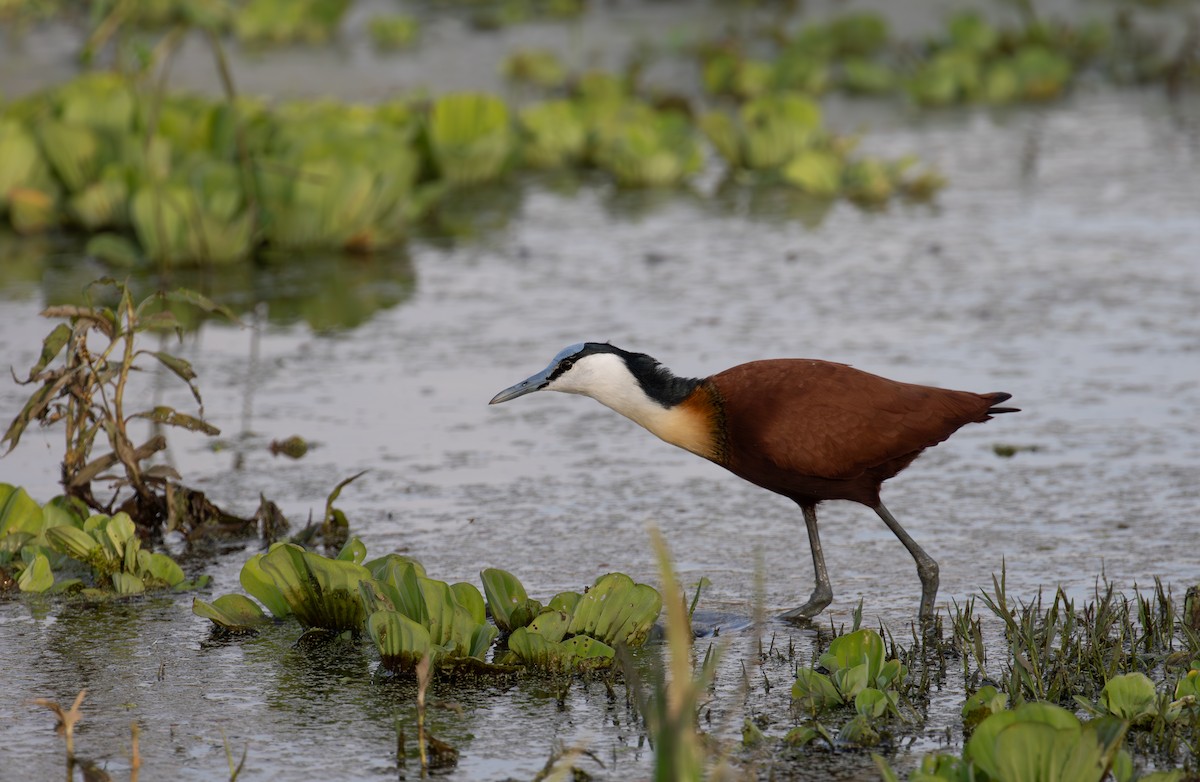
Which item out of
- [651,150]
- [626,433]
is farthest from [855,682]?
[651,150]

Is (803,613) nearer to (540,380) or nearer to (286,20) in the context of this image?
(540,380)

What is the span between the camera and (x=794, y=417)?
4457 mm

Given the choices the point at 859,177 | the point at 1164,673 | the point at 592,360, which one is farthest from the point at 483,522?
the point at 859,177

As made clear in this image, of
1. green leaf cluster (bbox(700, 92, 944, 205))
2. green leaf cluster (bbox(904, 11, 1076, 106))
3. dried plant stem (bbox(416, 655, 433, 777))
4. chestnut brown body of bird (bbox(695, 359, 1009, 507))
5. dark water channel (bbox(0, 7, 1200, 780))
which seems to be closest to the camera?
dried plant stem (bbox(416, 655, 433, 777))

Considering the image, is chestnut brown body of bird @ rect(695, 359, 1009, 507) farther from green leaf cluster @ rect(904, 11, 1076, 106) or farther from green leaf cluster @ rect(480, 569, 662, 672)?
green leaf cluster @ rect(904, 11, 1076, 106)

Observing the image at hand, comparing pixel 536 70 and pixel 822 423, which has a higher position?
pixel 536 70

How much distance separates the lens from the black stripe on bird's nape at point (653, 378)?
14.9ft

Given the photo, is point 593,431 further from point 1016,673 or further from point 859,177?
point 859,177

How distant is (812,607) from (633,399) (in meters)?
0.74

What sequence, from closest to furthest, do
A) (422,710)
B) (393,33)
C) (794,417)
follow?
(422,710)
(794,417)
(393,33)

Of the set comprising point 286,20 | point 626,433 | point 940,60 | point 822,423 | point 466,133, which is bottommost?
point 626,433

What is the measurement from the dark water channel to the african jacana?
0.36m

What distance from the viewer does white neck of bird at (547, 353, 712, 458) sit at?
4543 mm

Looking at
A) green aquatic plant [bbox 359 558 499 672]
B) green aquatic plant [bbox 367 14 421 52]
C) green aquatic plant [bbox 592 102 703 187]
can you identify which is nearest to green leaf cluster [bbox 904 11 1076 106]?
green aquatic plant [bbox 592 102 703 187]
